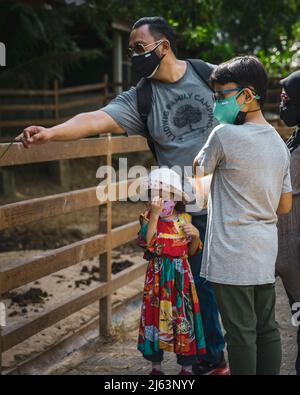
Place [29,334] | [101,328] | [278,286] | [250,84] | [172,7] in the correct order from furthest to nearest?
1. [172,7]
2. [278,286]
3. [101,328]
4. [29,334]
5. [250,84]

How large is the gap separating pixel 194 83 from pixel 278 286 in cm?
290

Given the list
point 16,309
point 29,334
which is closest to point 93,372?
point 29,334

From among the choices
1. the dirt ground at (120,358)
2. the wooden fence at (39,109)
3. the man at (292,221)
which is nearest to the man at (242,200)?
the man at (292,221)

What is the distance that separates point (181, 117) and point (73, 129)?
60 cm

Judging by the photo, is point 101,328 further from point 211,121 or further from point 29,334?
point 211,121

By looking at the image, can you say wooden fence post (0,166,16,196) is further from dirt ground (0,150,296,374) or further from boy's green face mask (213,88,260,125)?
boy's green face mask (213,88,260,125)

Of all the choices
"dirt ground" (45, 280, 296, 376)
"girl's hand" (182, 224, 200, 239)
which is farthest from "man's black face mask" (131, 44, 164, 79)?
"dirt ground" (45, 280, 296, 376)

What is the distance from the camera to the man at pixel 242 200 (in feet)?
9.21

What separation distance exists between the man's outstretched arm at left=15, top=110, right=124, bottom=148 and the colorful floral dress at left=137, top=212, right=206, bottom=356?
530mm

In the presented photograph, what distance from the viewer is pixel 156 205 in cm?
342

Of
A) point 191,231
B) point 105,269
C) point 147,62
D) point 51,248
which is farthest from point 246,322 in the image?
point 51,248

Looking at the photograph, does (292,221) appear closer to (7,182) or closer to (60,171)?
(7,182)

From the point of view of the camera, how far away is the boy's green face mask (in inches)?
112

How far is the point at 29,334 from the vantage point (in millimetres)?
3807
